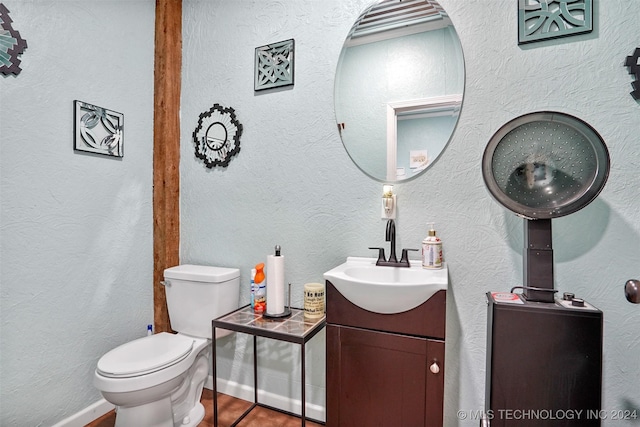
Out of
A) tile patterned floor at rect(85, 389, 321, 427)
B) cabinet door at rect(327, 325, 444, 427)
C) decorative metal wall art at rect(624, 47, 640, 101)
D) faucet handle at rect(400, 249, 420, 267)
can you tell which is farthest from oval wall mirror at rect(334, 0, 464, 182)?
tile patterned floor at rect(85, 389, 321, 427)

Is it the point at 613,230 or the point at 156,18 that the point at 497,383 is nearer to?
the point at 613,230

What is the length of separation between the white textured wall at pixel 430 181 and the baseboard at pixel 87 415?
2.19 feet

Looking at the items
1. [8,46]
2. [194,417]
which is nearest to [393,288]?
[194,417]

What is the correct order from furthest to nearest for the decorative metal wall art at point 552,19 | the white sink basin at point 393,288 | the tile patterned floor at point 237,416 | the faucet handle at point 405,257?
the tile patterned floor at point 237,416
the faucet handle at point 405,257
the decorative metal wall art at point 552,19
the white sink basin at point 393,288

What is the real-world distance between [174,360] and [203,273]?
472 mm

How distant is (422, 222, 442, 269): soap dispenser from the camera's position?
139cm

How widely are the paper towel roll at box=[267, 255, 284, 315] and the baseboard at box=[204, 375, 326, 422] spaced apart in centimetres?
62

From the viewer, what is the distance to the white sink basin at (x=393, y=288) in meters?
1.13

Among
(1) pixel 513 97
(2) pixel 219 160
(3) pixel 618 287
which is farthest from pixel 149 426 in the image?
(1) pixel 513 97

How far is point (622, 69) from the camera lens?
122cm

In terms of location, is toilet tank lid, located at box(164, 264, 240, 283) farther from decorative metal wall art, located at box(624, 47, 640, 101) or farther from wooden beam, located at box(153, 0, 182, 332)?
decorative metal wall art, located at box(624, 47, 640, 101)

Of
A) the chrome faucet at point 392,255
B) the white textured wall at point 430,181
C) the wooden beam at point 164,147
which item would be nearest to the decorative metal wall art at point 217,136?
the white textured wall at point 430,181

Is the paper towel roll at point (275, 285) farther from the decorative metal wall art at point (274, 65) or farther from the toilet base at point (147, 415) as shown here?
the decorative metal wall art at point (274, 65)

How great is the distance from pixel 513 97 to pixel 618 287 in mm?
874
